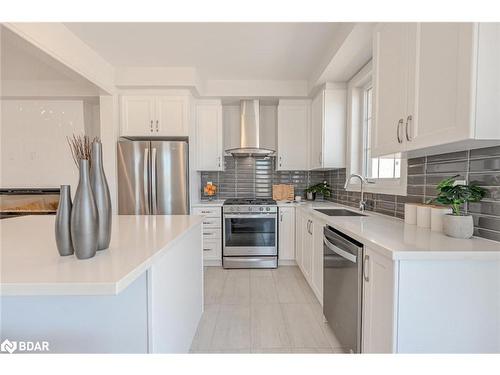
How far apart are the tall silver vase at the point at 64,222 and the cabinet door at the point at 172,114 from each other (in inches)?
96.4

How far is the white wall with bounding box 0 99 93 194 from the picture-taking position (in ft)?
11.1

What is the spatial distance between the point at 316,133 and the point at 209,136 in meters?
1.51

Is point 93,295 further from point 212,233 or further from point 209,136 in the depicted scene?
point 209,136

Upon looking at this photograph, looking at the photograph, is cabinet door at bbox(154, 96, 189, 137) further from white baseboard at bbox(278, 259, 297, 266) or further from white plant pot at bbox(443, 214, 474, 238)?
white plant pot at bbox(443, 214, 474, 238)

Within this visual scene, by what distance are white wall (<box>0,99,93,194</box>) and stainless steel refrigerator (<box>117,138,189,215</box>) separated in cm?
95

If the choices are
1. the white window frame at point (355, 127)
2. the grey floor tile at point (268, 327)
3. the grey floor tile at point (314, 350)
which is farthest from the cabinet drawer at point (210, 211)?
the grey floor tile at point (314, 350)

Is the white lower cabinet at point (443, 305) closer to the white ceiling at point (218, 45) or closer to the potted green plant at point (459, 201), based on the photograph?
the potted green plant at point (459, 201)

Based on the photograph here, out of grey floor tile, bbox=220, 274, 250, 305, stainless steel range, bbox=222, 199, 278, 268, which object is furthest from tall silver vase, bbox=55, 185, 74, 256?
stainless steel range, bbox=222, 199, 278, 268

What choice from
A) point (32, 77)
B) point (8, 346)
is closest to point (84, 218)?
point (8, 346)

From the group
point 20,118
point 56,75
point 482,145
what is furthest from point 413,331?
point 20,118

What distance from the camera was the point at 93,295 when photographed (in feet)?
2.98
